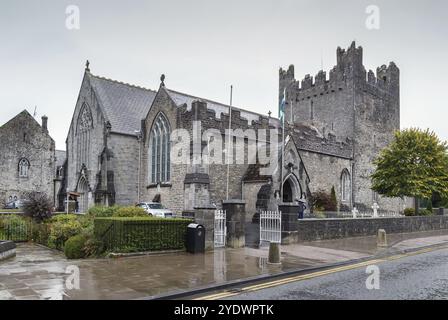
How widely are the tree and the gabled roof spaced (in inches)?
789

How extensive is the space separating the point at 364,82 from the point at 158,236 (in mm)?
33226

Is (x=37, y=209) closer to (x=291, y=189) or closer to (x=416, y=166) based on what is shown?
(x=291, y=189)

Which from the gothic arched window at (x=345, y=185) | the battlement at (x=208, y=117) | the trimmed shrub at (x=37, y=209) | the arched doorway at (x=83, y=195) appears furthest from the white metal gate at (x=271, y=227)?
the gothic arched window at (x=345, y=185)

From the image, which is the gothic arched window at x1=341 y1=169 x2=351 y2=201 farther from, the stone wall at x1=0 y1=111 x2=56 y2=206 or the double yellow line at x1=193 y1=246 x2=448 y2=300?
the stone wall at x1=0 y1=111 x2=56 y2=206

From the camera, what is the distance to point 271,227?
56.7ft

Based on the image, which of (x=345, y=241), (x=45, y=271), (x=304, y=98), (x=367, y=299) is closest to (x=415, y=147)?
(x=345, y=241)

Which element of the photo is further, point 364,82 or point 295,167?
point 364,82

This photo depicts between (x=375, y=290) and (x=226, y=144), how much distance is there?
1878 centimetres

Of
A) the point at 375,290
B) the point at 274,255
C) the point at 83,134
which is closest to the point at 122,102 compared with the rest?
the point at 83,134

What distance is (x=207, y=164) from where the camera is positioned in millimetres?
24922

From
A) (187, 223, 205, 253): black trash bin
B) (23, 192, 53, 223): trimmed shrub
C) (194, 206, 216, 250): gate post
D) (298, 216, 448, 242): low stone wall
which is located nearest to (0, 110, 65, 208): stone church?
(23, 192, 53, 223): trimmed shrub

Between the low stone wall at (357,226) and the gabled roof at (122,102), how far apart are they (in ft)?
59.6
